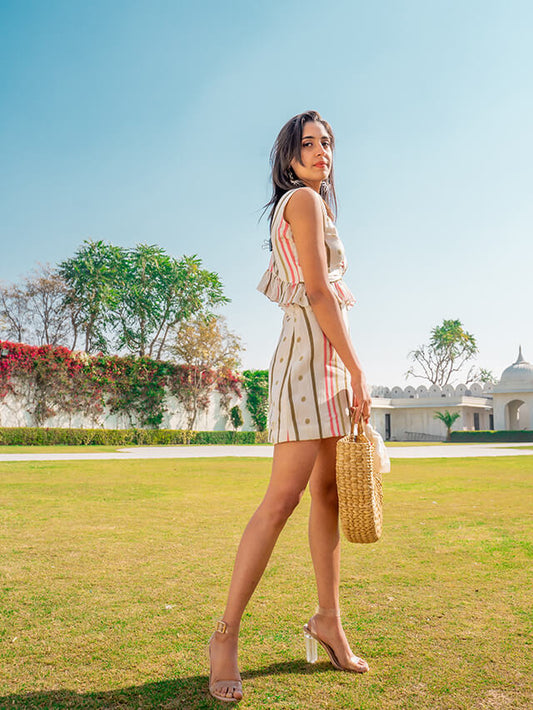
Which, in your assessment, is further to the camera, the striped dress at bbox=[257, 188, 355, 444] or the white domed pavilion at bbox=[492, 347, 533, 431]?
the white domed pavilion at bbox=[492, 347, 533, 431]

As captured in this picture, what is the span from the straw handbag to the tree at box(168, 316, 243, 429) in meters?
27.8

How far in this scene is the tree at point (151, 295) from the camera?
3753 cm

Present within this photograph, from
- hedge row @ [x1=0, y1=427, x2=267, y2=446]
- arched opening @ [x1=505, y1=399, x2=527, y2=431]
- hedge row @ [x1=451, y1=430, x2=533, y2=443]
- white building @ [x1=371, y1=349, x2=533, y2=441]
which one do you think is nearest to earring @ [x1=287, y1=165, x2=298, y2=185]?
hedge row @ [x1=0, y1=427, x2=267, y2=446]

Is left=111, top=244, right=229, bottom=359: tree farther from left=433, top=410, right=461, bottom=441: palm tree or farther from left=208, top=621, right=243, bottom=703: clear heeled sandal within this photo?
left=208, top=621, right=243, bottom=703: clear heeled sandal

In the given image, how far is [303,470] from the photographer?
1.98m

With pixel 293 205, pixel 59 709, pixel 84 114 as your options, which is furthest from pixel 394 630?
pixel 84 114

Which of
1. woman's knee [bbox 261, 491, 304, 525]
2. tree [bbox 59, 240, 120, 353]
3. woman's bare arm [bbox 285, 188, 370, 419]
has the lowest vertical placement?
woman's knee [bbox 261, 491, 304, 525]

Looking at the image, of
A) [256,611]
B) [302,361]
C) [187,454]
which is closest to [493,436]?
[187,454]

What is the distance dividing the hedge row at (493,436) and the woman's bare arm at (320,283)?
3456 cm

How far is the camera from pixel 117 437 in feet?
85.4

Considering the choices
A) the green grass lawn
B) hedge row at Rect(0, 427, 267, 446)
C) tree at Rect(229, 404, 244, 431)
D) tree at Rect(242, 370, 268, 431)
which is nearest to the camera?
the green grass lawn

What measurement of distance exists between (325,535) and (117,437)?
82.1 feet

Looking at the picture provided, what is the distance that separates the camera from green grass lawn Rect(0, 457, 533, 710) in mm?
1809

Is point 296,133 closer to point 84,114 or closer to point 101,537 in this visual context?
point 101,537
